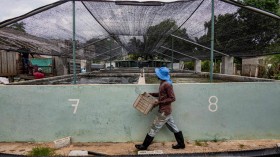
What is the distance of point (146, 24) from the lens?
7.87 m

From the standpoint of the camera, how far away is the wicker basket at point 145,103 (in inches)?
174

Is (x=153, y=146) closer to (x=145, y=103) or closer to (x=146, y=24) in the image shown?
(x=145, y=103)

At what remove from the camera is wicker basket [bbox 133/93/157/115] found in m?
4.41

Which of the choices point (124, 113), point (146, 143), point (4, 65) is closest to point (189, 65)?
point (4, 65)

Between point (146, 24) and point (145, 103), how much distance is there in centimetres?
394

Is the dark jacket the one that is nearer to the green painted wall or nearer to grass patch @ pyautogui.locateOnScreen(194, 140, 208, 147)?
the green painted wall

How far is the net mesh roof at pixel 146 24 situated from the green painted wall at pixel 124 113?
5.46 ft

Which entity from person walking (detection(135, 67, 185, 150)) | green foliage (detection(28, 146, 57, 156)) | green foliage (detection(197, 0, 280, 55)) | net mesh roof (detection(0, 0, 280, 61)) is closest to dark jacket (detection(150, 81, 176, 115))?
person walking (detection(135, 67, 185, 150))

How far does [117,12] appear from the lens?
6660 mm

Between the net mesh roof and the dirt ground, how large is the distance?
2416 millimetres

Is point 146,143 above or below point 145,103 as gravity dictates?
below

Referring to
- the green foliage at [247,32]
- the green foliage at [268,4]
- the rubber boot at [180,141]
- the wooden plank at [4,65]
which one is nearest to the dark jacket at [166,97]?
the rubber boot at [180,141]

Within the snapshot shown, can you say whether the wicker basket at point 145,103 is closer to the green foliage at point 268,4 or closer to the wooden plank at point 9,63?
the wooden plank at point 9,63

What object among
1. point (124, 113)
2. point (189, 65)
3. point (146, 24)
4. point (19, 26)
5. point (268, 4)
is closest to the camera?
point (124, 113)
